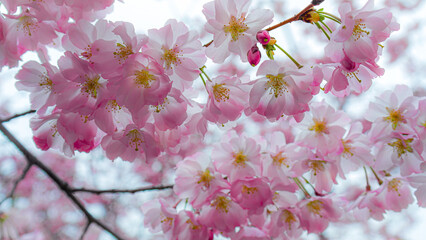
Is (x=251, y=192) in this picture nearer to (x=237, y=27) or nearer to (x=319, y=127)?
(x=319, y=127)

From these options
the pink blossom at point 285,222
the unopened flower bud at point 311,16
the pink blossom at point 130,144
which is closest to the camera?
the unopened flower bud at point 311,16

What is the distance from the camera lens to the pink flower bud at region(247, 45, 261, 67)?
1187 millimetres

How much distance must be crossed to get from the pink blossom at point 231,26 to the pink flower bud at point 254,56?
15 mm

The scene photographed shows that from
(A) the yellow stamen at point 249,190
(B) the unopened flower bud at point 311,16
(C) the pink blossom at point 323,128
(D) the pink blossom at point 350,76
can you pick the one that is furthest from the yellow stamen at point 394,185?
(B) the unopened flower bud at point 311,16

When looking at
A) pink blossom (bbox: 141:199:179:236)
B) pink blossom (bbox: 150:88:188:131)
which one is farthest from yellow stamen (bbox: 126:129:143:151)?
pink blossom (bbox: 141:199:179:236)

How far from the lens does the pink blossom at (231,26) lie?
1170 millimetres

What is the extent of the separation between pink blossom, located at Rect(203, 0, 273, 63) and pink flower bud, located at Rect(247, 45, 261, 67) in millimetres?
15

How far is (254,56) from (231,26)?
0.43 feet

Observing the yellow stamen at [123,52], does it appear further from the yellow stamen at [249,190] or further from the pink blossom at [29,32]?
the yellow stamen at [249,190]

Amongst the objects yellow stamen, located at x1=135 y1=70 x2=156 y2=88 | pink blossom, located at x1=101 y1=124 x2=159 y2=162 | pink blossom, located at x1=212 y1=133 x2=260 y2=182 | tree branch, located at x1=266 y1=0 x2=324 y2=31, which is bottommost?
pink blossom, located at x1=212 y1=133 x2=260 y2=182

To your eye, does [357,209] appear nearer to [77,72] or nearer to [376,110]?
[376,110]

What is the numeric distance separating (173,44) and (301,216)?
3.36 feet

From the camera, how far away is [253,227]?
163 centimetres

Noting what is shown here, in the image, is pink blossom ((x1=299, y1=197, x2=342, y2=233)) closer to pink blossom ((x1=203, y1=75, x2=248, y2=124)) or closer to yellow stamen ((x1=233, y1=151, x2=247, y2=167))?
yellow stamen ((x1=233, y1=151, x2=247, y2=167))
